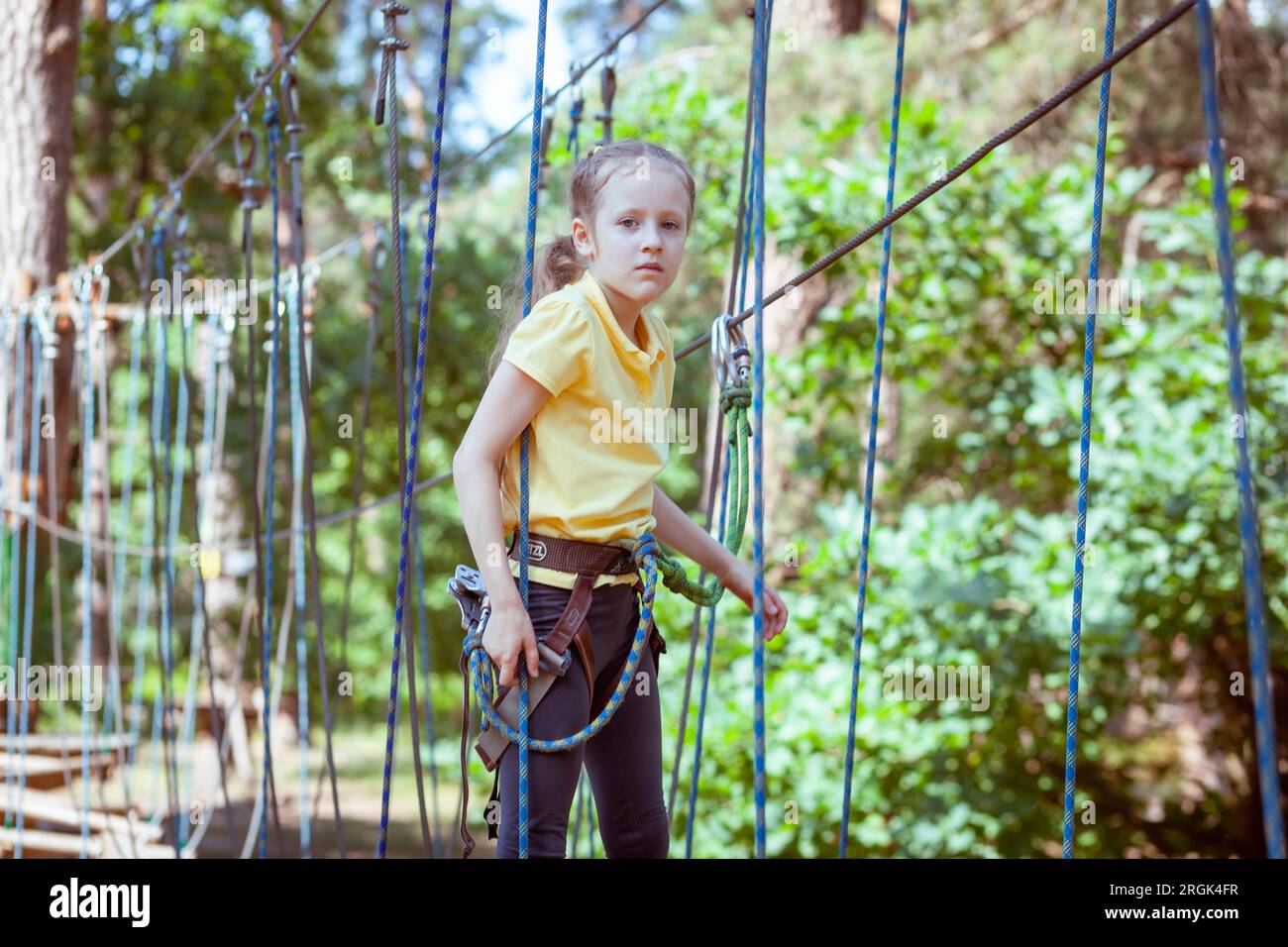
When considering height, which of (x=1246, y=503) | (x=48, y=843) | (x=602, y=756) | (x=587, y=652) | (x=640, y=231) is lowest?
(x=48, y=843)

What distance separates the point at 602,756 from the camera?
1270mm

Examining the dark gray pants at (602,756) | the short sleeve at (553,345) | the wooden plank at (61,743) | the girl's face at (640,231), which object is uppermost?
the girl's face at (640,231)

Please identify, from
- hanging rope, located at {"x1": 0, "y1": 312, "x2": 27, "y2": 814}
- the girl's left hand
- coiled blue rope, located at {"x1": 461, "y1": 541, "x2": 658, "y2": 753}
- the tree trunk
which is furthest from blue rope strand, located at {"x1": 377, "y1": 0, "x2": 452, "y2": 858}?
the tree trunk

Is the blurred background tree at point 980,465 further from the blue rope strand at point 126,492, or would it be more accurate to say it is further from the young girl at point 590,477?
the young girl at point 590,477

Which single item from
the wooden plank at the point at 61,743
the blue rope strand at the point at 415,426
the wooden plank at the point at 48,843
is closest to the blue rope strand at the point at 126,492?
the wooden plank at the point at 61,743

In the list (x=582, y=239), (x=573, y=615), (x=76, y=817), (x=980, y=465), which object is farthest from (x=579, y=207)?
(x=980, y=465)

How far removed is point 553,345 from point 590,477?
5.2 inches

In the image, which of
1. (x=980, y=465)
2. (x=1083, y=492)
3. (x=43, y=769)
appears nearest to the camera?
(x=1083, y=492)

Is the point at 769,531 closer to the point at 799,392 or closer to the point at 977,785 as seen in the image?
the point at 799,392

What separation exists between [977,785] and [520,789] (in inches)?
95.8

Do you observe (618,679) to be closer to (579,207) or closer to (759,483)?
(759,483)

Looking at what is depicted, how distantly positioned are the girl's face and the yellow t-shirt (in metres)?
0.03

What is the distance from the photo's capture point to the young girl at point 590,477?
46.4 inches
